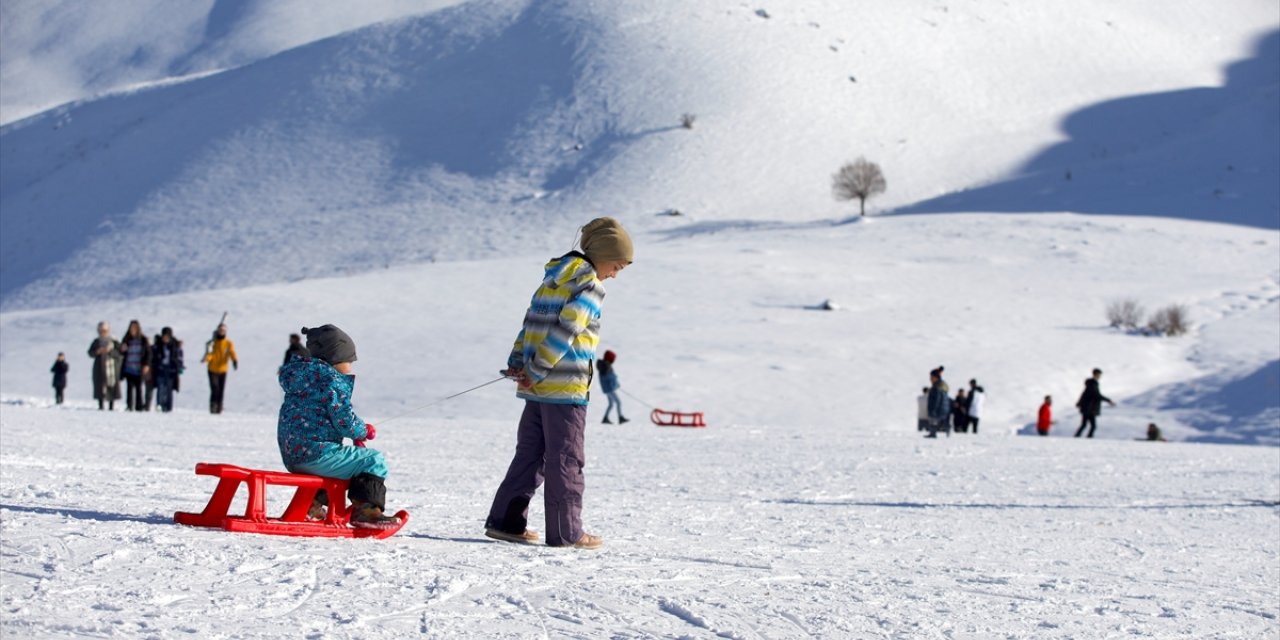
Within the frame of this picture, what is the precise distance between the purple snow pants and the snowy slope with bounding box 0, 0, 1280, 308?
46.9m

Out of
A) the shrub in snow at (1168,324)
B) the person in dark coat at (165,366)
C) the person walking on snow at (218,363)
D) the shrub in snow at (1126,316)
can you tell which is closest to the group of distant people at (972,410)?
the shrub in snow at (1168,324)

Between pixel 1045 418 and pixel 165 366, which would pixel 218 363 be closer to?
pixel 165 366

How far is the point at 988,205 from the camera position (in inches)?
2222

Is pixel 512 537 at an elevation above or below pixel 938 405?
below

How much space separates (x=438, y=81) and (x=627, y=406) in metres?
52.6

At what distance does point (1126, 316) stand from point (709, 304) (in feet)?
32.5

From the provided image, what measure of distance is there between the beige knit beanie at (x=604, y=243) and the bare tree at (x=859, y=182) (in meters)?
54.7

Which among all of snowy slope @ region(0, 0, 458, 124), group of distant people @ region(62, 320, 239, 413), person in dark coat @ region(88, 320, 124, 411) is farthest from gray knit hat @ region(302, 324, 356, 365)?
snowy slope @ region(0, 0, 458, 124)

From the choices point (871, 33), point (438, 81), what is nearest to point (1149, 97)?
point (871, 33)

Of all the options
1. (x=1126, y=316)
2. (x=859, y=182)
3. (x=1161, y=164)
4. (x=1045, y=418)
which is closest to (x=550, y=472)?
(x=1045, y=418)

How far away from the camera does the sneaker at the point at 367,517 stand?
646cm

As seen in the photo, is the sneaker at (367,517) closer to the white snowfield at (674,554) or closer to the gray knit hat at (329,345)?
the white snowfield at (674,554)

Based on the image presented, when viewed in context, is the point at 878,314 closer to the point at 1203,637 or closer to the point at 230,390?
the point at 230,390

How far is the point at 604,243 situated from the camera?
20.7 feet
